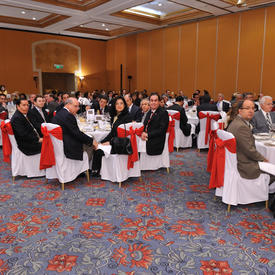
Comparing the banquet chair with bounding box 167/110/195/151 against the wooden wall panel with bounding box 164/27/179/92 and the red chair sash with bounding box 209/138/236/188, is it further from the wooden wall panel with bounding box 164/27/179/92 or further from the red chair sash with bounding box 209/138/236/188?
the wooden wall panel with bounding box 164/27/179/92

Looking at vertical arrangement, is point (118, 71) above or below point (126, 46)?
below

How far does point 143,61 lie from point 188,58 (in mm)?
3067

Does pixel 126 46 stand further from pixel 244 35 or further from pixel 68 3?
pixel 244 35

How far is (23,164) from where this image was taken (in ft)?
15.1

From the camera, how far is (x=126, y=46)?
50.7 feet

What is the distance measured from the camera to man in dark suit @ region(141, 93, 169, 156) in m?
4.60

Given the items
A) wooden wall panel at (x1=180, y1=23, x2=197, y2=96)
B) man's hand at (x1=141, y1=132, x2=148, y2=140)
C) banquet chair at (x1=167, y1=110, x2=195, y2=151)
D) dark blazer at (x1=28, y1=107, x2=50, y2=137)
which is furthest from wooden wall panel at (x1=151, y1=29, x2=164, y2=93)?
man's hand at (x1=141, y1=132, x2=148, y2=140)

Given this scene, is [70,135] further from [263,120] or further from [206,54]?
[206,54]

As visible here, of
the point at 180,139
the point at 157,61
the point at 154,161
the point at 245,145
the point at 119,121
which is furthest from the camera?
the point at 157,61

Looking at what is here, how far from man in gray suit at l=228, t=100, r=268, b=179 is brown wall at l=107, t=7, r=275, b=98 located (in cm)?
744

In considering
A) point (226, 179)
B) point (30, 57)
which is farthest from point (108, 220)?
point (30, 57)

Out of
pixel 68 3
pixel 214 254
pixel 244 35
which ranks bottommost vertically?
pixel 214 254

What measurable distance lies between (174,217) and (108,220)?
31.6 inches

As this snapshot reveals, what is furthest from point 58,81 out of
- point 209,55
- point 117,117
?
point 117,117
